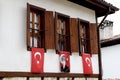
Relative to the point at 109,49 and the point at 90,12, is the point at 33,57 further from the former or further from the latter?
the point at 109,49

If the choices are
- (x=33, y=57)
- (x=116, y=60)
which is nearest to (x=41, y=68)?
(x=33, y=57)

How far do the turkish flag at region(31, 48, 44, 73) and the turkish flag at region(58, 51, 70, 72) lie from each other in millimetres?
1044

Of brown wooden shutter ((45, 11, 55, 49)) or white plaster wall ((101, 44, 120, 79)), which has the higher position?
brown wooden shutter ((45, 11, 55, 49))

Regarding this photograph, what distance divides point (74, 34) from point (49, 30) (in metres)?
1.53

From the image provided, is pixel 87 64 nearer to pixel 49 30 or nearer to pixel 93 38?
pixel 93 38

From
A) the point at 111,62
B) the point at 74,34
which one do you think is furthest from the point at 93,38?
the point at 111,62

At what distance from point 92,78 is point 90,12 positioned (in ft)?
9.47

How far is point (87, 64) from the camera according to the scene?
39.5ft

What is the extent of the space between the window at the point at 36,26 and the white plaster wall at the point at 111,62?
9.49 m

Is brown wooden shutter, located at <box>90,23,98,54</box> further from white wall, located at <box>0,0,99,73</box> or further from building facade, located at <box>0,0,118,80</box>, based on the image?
white wall, located at <box>0,0,99,73</box>

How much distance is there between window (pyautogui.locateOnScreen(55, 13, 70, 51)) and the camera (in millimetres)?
10984

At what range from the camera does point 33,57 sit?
9594 mm

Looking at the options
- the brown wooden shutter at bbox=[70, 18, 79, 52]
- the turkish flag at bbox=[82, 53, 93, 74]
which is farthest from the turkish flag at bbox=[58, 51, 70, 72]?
the turkish flag at bbox=[82, 53, 93, 74]

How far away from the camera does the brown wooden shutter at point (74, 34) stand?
11367mm
